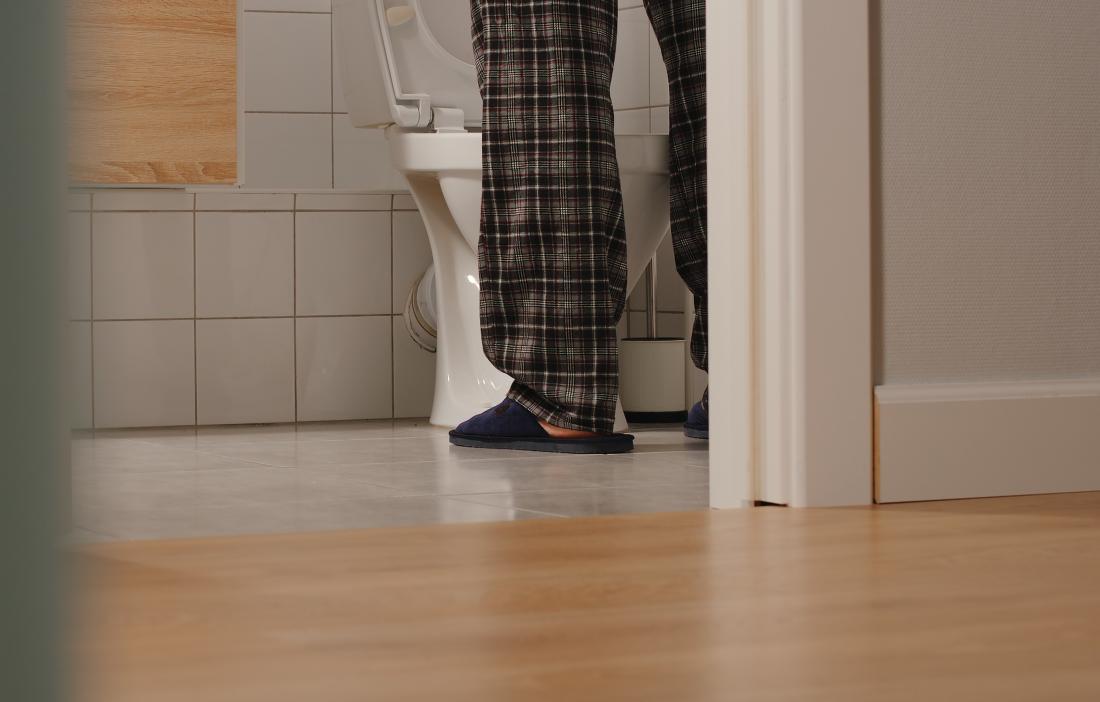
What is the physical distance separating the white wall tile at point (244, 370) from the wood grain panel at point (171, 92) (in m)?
0.78

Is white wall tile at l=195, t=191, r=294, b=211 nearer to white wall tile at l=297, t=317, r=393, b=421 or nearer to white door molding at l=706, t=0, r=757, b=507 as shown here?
white wall tile at l=297, t=317, r=393, b=421

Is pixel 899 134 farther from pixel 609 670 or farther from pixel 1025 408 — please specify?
pixel 609 670

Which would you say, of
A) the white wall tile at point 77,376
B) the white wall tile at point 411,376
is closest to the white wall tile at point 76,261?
the white wall tile at point 77,376

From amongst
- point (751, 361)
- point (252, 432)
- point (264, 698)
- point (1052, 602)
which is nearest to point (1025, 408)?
point (751, 361)

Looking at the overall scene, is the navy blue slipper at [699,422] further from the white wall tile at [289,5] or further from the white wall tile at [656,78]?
the white wall tile at [289,5]

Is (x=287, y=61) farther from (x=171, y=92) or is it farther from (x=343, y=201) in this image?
(x=171, y=92)

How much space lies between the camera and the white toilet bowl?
2195mm

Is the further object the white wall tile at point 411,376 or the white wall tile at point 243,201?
the white wall tile at point 411,376

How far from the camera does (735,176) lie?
4.11 ft

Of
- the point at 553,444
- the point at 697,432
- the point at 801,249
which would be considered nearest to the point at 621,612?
the point at 801,249

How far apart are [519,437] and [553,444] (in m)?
0.06

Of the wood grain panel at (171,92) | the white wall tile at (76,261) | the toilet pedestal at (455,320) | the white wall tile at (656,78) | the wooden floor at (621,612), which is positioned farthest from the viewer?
the white wall tile at (656,78)

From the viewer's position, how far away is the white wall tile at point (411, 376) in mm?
2561

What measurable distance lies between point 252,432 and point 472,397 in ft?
1.25
